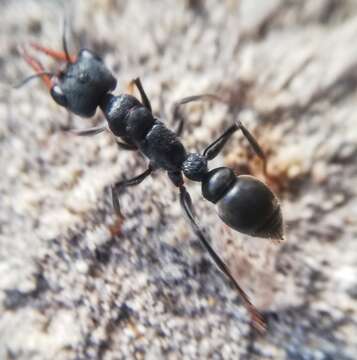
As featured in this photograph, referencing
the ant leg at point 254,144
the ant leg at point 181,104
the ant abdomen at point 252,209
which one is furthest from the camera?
the ant leg at point 181,104

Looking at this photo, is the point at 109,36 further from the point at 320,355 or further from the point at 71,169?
the point at 320,355

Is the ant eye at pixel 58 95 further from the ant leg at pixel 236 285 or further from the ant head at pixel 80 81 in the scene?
the ant leg at pixel 236 285

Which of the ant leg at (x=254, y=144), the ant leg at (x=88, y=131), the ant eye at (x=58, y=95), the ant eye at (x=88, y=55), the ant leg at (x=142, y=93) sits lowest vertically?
the ant leg at (x=254, y=144)

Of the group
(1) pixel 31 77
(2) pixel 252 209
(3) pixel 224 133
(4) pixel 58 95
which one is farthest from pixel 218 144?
(1) pixel 31 77

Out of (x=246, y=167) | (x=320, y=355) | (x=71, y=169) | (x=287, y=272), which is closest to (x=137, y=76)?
(x=71, y=169)

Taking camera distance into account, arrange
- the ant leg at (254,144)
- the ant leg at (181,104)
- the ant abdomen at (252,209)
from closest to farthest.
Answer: the ant abdomen at (252,209)
the ant leg at (254,144)
the ant leg at (181,104)

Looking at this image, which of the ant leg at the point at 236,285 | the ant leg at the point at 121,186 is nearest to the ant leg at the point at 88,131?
the ant leg at the point at 121,186

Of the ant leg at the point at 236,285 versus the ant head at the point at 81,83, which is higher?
the ant head at the point at 81,83

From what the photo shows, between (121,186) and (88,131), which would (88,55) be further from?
(121,186)

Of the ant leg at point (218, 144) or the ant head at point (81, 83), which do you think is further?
the ant head at point (81, 83)
